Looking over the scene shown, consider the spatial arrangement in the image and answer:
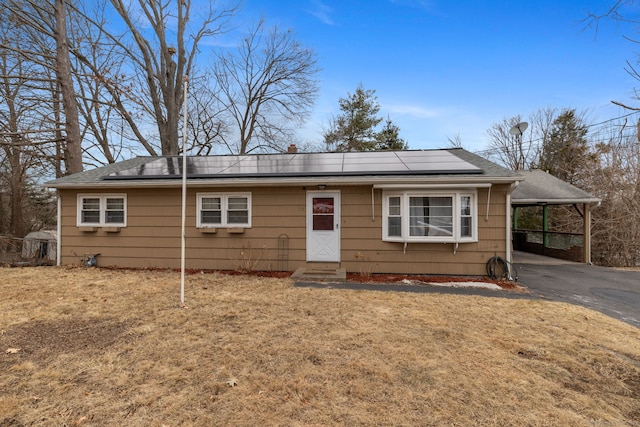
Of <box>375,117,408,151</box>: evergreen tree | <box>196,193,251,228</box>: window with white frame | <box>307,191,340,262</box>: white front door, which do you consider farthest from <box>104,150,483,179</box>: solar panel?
<box>375,117,408,151</box>: evergreen tree

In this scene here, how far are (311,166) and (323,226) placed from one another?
5.63ft

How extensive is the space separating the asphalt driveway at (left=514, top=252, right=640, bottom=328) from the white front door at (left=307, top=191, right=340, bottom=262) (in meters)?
4.20

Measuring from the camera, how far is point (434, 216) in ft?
22.6

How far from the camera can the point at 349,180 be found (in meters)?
6.85

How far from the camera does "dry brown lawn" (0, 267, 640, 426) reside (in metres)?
2.12

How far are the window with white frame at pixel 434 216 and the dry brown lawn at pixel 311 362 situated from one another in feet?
6.72

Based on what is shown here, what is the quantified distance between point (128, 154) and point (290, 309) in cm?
1663

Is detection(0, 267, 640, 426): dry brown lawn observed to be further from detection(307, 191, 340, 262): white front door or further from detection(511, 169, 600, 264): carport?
detection(511, 169, 600, 264): carport

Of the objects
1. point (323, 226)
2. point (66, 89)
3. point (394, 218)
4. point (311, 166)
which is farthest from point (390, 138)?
point (66, 89)

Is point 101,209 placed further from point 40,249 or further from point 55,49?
point 55,49

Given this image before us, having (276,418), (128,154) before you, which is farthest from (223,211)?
(128,154)

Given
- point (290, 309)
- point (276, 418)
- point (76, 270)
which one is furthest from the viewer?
point (76, 270)

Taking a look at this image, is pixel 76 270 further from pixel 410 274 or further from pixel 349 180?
pixel 410 274

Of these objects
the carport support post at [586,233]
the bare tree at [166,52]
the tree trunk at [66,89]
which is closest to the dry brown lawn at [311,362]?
the carport support post at [586,233]
